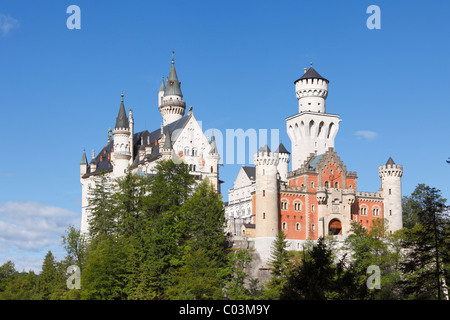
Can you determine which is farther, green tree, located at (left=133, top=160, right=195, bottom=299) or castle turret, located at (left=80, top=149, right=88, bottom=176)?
castle turret, located at (left=80, top=149, right=88, bottom=176)

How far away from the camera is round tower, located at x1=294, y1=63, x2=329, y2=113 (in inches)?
3927

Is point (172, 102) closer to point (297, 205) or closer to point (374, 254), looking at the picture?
point (297, 205)

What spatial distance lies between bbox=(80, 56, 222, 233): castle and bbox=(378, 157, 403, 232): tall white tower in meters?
21.9

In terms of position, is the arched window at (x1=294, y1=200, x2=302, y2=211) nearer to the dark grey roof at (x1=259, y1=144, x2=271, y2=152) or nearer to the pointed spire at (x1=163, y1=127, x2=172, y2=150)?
the dark grey roof at (x1=259, y1=144, x2=271, y2=152)

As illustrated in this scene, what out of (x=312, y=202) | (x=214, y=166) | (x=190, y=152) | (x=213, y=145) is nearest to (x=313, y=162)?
(x=312, y=202)

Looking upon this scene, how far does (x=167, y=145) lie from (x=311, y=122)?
64.0 feet

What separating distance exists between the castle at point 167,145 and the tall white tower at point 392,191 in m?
21.9

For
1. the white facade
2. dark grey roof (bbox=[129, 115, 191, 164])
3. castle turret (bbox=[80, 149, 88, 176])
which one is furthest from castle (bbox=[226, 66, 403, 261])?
castle turret (bbox=[80, 149, 88, 176])

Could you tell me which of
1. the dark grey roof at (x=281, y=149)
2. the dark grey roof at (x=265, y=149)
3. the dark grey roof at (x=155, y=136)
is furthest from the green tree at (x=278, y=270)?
the dark grey roof at (x=281, y=149)

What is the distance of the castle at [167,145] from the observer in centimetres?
9794

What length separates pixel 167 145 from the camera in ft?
313
